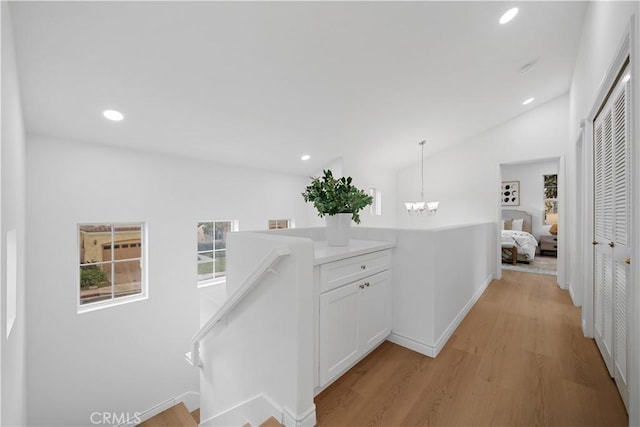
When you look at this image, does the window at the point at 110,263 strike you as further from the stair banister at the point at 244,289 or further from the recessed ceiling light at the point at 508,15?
the recessed ceiling light at the point at 508,15

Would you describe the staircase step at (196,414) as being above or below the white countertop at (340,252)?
below

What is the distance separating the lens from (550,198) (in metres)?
7.21

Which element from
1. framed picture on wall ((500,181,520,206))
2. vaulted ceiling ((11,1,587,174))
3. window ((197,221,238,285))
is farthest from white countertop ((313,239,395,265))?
framed picture on wall ((500,181,520,206))

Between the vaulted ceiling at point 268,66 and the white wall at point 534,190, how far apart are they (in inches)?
158

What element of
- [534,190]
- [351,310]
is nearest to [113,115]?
[351,310]

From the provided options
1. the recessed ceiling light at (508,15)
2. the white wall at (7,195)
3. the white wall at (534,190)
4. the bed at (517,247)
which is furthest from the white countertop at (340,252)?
the white wall at (534,190)

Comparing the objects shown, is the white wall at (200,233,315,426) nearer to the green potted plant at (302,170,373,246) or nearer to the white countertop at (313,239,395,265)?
the white countertop at (313,239,395,265)

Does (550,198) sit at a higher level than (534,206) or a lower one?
higher

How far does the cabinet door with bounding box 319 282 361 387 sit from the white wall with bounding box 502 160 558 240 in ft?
25.2

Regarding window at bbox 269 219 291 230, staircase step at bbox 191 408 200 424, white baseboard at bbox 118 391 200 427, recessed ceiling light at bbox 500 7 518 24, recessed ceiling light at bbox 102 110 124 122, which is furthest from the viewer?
window at bbox 269 219 291 230

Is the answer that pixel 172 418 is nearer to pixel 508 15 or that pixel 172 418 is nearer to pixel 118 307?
pixel 118 307

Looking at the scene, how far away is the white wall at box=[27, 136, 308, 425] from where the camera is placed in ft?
9.27

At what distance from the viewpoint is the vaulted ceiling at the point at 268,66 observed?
1.89 metres

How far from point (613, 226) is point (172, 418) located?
4.92m
